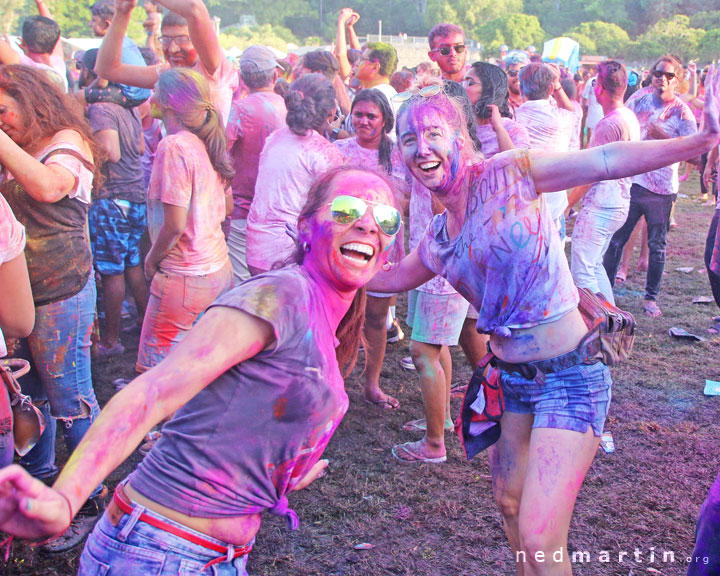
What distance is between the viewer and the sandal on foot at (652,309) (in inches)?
259

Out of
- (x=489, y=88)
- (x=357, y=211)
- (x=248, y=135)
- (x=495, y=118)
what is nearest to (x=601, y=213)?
(x=489, y=88)

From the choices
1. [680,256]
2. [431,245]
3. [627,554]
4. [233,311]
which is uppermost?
[233,311]

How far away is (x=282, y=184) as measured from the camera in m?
4.33

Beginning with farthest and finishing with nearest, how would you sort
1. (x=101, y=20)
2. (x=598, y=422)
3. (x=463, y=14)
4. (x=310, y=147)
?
(x=463, y=14), (x=101, y=20), (x=310, y=147), (x=598, y=422)

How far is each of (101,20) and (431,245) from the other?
500cm

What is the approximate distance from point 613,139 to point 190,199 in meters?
3.62

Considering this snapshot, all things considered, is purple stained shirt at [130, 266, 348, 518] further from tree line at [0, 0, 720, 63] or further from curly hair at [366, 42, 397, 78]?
tree line at [0, 0, 720, 63]

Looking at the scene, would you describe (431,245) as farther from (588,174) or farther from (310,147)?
Answer: (310,147)

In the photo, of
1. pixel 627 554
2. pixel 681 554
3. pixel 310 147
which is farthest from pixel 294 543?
pixel 310 147

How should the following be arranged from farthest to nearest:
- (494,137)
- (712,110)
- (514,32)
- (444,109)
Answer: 1. (514,32)
2. (494,137)
3. (444,109)
4. (712,110)

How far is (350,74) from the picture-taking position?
9.72m

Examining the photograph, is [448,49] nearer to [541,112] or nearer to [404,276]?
[541,112]

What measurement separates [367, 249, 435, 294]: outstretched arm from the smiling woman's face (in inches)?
37.0

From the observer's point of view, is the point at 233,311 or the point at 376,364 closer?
the point at 233,311
